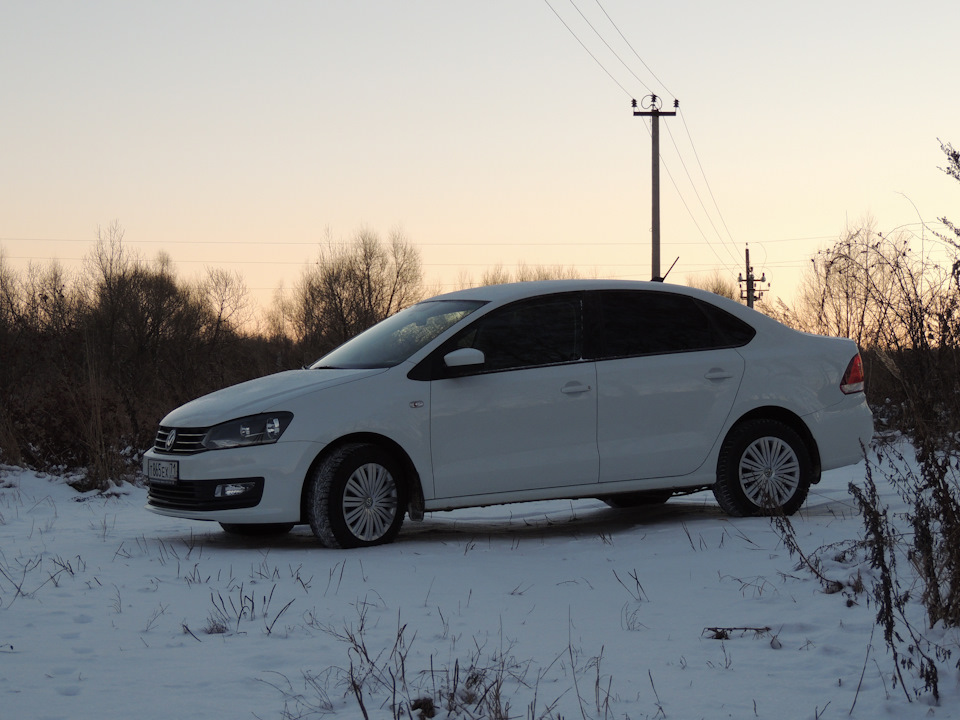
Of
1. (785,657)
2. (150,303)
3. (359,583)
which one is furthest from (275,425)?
(150,303)

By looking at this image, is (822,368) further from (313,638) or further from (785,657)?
(313,638)

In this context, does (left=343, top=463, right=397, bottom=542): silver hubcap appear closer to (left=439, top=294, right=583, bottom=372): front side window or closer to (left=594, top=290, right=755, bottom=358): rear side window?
(left=439, top=294, right=583, bottom=372): front side window

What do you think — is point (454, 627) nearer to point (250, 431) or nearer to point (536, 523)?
point (250, 431)

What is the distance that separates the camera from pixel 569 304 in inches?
323

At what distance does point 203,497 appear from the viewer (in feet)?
24.4

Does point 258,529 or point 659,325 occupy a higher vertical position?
point 659,325

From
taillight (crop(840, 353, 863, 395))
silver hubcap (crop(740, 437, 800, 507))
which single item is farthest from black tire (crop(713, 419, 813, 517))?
taillight (crop(840, 353, 863, 395))

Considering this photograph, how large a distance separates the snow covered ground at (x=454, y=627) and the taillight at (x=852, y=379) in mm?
995

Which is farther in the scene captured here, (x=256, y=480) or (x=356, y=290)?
(x=356, y=290)

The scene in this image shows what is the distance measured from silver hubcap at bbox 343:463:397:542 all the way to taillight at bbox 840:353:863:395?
11.8 feet

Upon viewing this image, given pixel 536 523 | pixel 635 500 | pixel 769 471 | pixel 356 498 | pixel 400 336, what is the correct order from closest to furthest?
pixel 356 498
pixel 400 336
pixel 769 471
pixel 536 523
pixel 635 500

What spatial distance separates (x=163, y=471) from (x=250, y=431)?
802mm

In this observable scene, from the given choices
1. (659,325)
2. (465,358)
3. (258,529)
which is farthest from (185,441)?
(659,325)

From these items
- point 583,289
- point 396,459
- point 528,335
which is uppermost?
point 583,289
